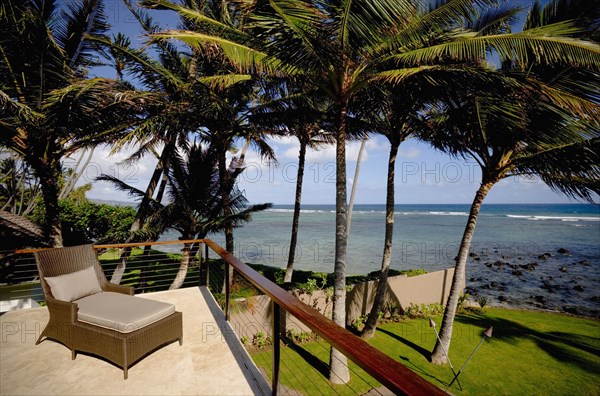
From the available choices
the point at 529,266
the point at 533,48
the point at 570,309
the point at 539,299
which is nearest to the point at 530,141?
the point at 533,48

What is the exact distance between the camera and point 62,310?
9.94 feet

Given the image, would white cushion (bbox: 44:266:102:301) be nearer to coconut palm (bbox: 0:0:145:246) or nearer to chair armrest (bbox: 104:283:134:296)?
chair armrest (bbox: 104:283:134:296)

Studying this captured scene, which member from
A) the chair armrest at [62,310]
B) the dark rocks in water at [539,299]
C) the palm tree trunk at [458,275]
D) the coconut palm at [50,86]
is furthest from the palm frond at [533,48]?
the dark rocks in water at [539,299]

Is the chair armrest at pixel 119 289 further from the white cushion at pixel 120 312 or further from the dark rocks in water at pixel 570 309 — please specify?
the dark rocks in water at pixel 570 309

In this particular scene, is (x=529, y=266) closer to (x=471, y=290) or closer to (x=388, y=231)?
(x=471, y=290)

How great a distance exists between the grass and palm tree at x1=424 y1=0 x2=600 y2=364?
11.3 ft

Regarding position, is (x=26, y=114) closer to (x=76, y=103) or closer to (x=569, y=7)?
(x=76, y=103)

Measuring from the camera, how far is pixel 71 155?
6188 mm

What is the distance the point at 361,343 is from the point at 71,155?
739 cm

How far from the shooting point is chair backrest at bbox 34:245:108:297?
331 centimetres

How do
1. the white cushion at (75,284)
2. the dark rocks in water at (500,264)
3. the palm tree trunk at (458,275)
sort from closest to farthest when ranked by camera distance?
the white cushion at (75,284), the palm tree trunk at (458,275), the dark rocks in water at (500,264)

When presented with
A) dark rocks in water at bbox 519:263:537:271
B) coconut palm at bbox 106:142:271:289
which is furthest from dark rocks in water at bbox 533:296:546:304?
coconut palm at bbox 106:142:271:289

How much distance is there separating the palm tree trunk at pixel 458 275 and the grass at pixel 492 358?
40cm

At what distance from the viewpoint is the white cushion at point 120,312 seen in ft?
9.22
